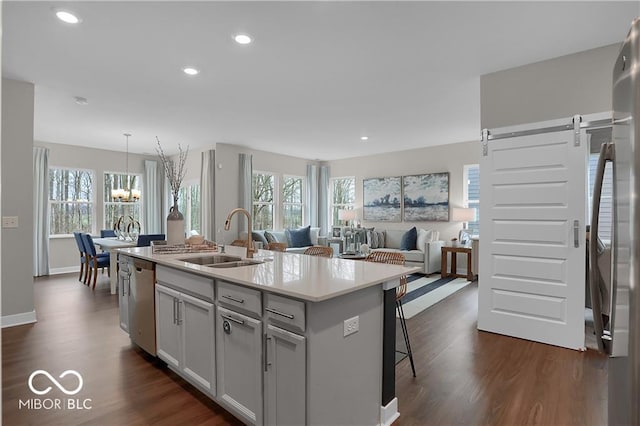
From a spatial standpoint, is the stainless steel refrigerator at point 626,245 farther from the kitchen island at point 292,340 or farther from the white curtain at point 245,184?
the white curtain at point 245,184

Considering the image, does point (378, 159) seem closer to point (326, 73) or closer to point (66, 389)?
point (326, 73)

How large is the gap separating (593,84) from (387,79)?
1820 mm

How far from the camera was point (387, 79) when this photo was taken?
12.3 ft

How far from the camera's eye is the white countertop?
1.77 m

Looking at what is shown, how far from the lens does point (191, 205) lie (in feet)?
26.7

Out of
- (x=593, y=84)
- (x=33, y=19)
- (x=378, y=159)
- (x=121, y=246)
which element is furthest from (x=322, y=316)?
(x=378, y=159)

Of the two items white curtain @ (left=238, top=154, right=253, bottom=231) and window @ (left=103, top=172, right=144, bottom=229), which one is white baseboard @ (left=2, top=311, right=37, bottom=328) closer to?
white curtain @ (left=238, top=154, right=253, bottom=231)

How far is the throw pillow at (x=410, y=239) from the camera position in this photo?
698 centimetres

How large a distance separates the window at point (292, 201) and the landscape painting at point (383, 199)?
1.65 m

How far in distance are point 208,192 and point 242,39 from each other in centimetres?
462

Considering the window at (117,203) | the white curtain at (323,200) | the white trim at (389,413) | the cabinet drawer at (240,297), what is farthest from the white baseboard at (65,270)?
the white trim at (389,413)

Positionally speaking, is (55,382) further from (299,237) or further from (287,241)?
(299,237)

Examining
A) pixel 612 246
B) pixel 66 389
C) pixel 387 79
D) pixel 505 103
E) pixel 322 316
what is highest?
pixel 387 79

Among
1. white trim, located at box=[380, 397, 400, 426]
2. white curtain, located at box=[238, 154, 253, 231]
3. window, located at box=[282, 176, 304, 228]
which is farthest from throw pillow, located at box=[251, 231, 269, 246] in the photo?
white trim, located at box=[380, 397, 400, 426]
